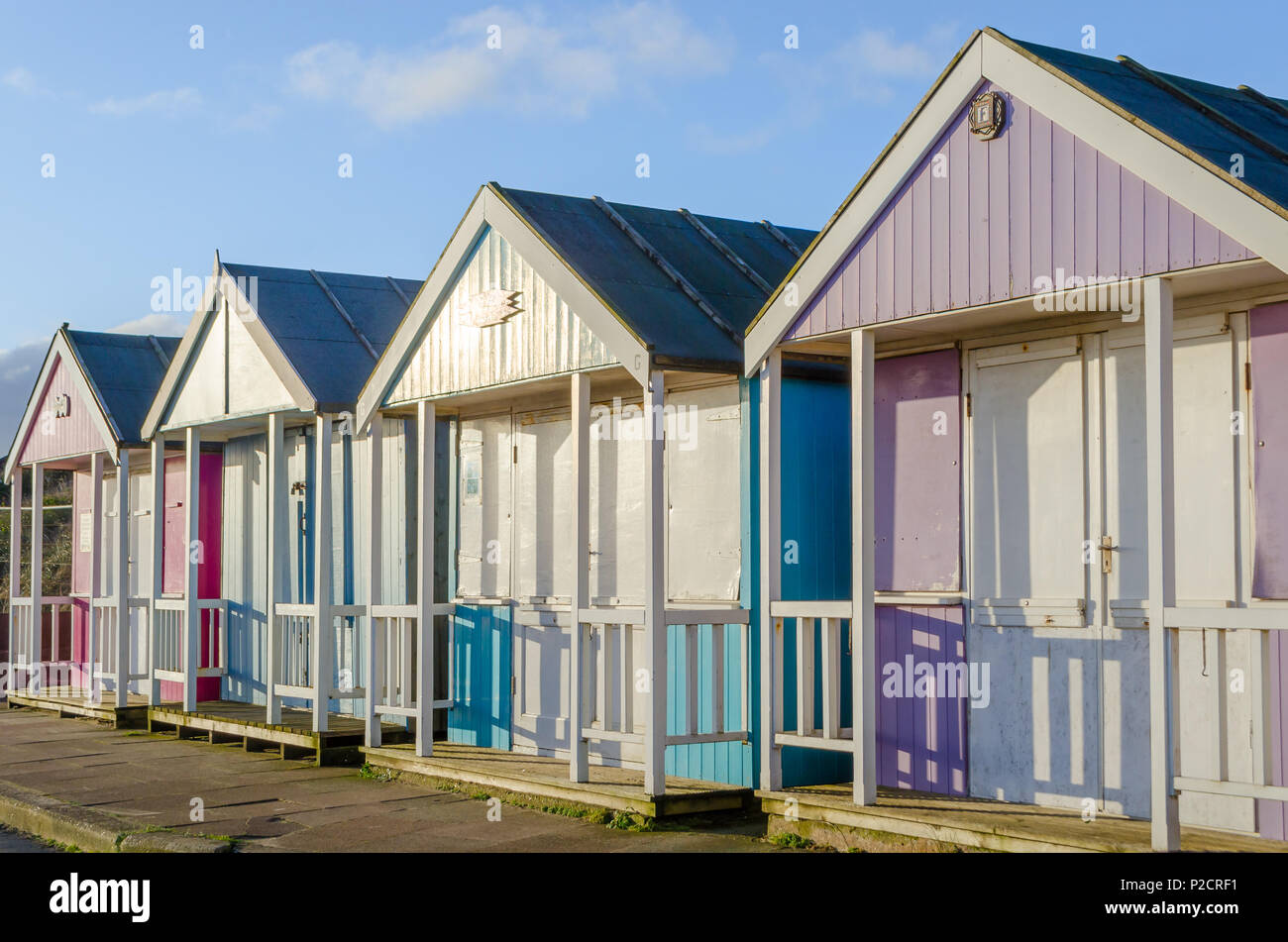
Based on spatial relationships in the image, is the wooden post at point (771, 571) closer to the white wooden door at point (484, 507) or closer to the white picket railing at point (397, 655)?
the white wooden door at point (484, 507)

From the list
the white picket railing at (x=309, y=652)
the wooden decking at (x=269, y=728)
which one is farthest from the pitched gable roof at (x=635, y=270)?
the wooden decking at (x=269, y=728)

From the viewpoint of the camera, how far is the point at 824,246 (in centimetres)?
888

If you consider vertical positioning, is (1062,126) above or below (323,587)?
above

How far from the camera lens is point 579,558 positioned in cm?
1029

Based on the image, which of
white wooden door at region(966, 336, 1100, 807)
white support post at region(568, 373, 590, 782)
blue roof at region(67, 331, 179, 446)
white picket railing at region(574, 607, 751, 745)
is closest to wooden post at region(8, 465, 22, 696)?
blue roof at region(67, 331, 179, 446)

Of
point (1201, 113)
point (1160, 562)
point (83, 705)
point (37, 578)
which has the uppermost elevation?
point (1201, 113)

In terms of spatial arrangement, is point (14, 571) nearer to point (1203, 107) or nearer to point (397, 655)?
point (397, 655)

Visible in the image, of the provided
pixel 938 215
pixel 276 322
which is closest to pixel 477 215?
pixel 276 322

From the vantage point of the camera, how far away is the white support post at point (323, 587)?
1325cm

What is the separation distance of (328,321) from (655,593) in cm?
660

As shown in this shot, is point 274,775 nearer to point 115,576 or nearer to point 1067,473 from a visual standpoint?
point 115,576

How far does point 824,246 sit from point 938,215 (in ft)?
2.89


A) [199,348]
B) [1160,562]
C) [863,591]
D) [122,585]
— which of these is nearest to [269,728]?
[122,585]

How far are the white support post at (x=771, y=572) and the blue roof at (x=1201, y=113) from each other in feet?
8.60
